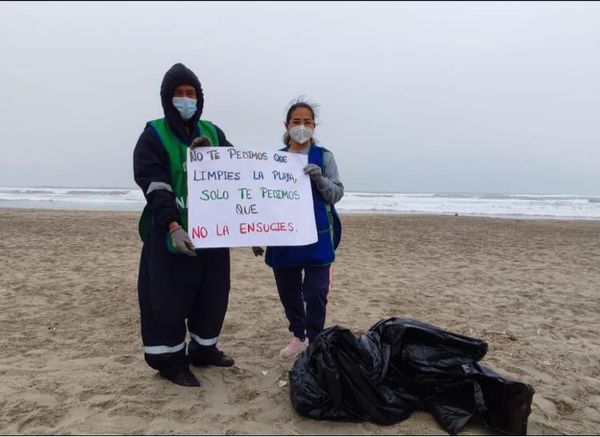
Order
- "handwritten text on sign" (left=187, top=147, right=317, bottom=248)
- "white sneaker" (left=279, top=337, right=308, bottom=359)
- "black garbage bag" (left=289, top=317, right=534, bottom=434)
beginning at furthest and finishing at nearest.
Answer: "white sneaker" (left=279, top=337, right=308, bottom=359)
"handwritten text on sign" (left=187, top=147, right=317, bottom=248)
"black garbage bag" (left=289, top=317, right=534, bottom=434)

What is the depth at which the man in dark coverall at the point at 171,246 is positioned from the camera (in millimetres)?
2635

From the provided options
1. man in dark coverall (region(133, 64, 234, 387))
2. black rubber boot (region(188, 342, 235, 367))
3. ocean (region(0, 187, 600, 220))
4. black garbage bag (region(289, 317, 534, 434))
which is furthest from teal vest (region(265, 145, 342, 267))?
ocean (region(0, 187, 600, 220))

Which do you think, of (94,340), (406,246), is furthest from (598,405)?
(406,246)

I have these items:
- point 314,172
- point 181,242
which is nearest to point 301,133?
point 314,172

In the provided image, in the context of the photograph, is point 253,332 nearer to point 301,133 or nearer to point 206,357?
point 206,357

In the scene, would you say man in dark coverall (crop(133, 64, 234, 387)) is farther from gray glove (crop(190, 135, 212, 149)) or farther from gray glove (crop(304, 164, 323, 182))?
gray glove (crop(304, 164, 323, 182))

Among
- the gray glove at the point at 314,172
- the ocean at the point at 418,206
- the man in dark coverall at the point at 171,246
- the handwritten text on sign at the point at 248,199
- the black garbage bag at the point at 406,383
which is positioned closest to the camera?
the black garbage bag at the point at 406,383

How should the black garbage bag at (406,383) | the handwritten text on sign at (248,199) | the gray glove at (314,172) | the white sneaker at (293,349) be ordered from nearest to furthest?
the black garbage bag at (406,383), the handwritten text on sign at (248,199), the gray glove at (314,172), the white sneaker at (293,349)

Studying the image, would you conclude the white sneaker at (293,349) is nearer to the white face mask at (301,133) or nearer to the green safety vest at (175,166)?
the green safety vest at (175,166)

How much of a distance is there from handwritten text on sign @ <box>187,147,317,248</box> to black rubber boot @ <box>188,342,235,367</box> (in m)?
0.89

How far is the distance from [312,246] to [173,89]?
1.45m

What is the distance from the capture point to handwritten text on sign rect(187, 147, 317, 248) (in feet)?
9.00

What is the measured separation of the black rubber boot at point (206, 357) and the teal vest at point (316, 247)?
0.79m

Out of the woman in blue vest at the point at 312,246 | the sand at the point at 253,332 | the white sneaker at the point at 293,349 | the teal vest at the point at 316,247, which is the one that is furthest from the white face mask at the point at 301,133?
the sand at the point at 253,332
